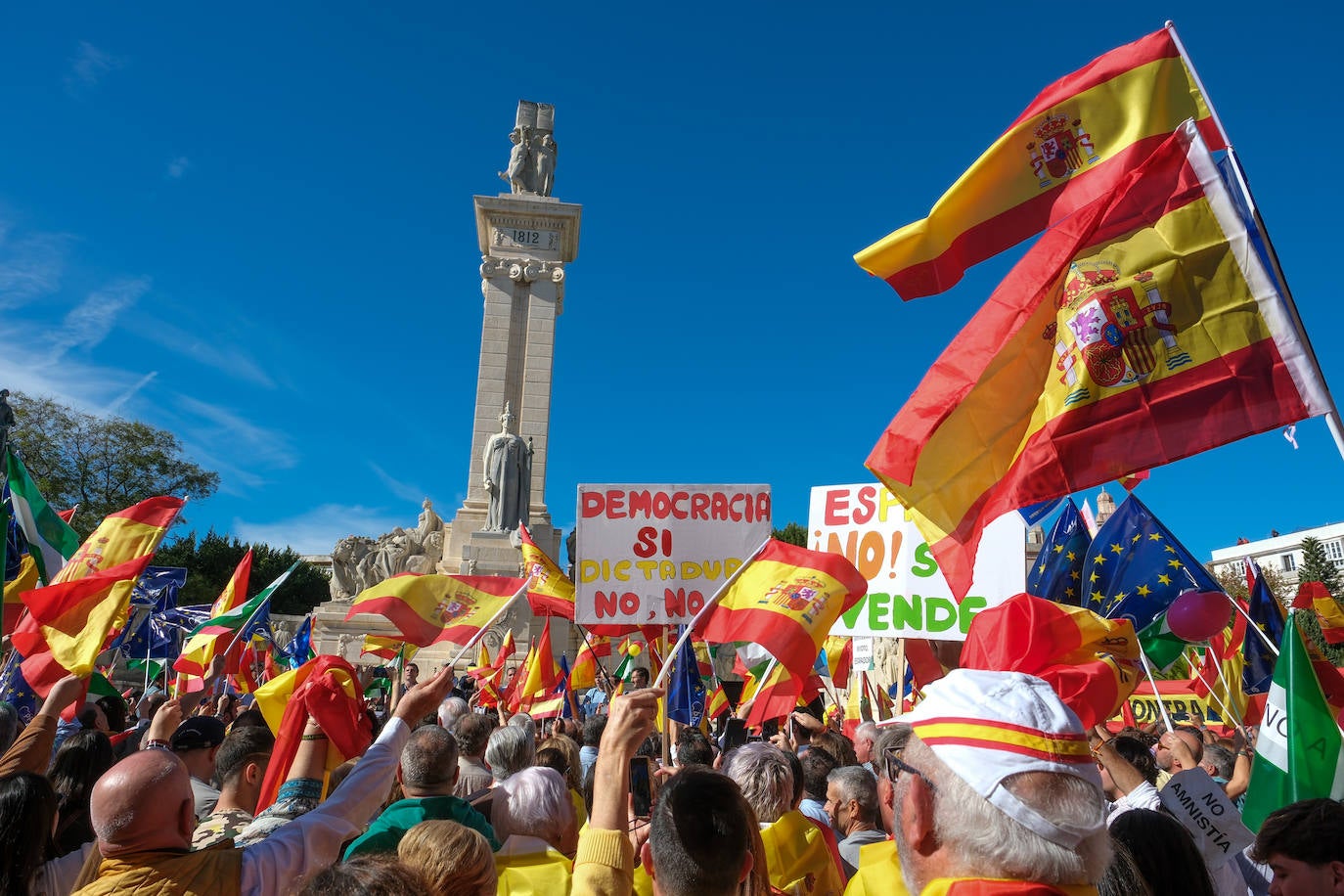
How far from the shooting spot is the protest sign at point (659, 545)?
21.1ft

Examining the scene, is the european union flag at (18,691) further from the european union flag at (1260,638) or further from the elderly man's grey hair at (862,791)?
the european union flag at (1260,638)

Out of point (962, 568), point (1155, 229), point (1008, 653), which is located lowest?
point (1008, 653)

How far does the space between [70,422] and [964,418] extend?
4510 centimetres

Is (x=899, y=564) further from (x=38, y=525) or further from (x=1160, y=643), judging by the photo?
(x=38, y=525)

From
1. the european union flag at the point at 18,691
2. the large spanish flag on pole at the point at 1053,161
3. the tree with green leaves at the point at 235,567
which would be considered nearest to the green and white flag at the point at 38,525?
the european union flag at the point at 18,691

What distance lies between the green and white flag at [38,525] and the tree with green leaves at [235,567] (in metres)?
43.7

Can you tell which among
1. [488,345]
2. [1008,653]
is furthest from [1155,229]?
[488,345]

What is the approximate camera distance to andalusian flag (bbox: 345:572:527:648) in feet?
27.7

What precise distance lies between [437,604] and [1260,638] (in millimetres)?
7363

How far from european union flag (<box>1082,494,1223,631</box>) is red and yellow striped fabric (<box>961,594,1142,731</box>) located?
3.15 meters

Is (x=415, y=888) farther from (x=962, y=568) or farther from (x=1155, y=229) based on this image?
(x=1155, y=229)

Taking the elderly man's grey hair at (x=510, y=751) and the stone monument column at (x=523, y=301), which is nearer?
the elderly man's grey hair at (x=510, y=751)

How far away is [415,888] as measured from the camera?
6.51ft

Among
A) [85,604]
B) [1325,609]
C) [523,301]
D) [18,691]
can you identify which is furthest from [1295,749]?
[523,301]
